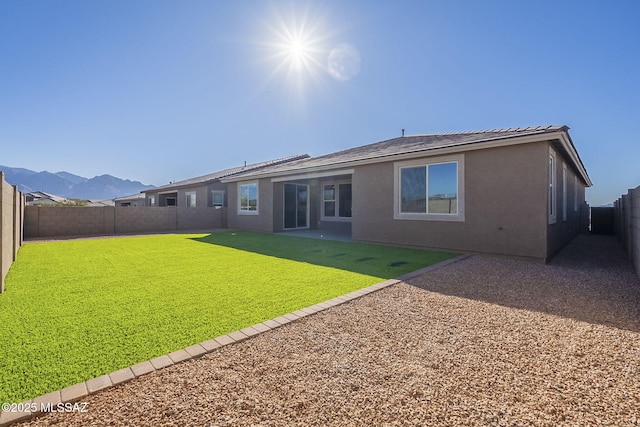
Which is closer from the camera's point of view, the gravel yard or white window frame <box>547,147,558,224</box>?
the gravel yard

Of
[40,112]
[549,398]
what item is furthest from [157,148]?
[549,398]

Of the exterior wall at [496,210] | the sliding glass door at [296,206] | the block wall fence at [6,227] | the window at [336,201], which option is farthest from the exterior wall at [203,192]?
the exterior wall at [496,210]

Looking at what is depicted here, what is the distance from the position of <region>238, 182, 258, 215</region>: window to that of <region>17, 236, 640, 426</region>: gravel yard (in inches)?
475

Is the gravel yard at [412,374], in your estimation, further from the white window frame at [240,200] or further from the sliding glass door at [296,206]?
the white window frame at [240,200]

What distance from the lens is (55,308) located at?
3.65m

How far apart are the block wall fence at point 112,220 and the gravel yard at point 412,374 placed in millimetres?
14968

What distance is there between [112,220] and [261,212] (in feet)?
24.7

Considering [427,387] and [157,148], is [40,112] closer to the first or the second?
[157,148]

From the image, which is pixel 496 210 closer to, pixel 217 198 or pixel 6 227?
pixel 6 227

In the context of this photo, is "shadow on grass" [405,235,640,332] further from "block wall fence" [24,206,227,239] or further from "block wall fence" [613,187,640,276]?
"block wall fence" [24,206,227,239]

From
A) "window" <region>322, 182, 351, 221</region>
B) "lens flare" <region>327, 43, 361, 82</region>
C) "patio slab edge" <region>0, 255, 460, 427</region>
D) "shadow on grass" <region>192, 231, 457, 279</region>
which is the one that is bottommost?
"patio slab edge" <region>0, 255, 460, 427</region>

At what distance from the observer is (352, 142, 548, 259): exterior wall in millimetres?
6754

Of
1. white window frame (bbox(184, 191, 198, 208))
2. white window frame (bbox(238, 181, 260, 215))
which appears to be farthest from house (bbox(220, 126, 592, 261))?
white window frame (bbox(184, 191, 198, 208))

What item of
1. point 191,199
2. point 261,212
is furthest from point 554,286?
point 191,199
